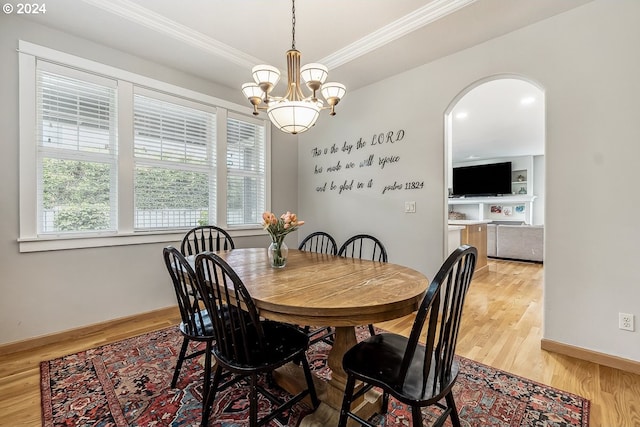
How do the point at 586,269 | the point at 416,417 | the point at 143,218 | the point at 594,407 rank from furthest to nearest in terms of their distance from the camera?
the point at 143,218, the point at 586,269, the point at 594,407, the point at 416,417

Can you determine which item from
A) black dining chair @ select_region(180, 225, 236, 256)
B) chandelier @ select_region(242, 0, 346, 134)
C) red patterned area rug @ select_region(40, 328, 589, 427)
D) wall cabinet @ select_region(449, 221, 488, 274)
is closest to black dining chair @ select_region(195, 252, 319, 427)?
red patterned area rug @ select_region(40, 328, 589, 427)

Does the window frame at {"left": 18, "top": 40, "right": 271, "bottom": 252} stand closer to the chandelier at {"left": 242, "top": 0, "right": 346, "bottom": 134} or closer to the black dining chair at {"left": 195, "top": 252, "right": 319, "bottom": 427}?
the chandelier at {"left": 242, "top": 0, "right": 346, "bottom": 134}

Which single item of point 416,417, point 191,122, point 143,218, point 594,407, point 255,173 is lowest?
point 594,407

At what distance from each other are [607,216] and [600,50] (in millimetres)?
1198

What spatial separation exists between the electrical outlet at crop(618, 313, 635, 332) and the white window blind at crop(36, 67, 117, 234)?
4.17m

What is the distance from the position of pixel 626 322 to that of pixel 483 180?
8.16 m

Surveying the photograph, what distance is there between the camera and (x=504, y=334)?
2.62 metres

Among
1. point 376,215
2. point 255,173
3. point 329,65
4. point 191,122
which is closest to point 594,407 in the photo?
point 376,215

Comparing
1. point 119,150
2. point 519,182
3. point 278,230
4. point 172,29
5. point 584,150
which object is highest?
point 172,29

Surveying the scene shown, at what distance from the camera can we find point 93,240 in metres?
2.64

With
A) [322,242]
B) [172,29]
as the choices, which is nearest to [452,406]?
[322,242]

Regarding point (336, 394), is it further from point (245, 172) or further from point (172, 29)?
point (172, 29)

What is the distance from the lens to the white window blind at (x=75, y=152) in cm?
243

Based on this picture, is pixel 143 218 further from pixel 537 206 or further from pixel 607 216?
pixel 537 206
